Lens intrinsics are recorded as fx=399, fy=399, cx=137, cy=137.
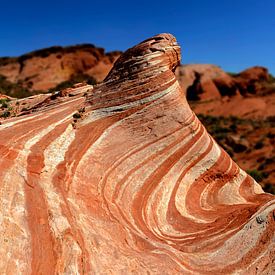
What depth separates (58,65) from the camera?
3445 inches

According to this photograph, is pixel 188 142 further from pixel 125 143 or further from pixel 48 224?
pixel 48 224

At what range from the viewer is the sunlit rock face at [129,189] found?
8.76 metres

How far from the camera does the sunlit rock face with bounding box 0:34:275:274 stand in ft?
28.7

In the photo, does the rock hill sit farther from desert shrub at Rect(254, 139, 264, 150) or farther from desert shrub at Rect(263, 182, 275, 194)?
desert shrub at Rect(263, 182, 275, 194)

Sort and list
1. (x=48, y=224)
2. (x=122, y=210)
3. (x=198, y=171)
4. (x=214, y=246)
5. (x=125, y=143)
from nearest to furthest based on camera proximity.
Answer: (x=48, y=224), (x=214, y=246), (x=122, y=210), (x=125, y=143), (x=198, y=171)

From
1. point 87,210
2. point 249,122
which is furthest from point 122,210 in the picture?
point 249,122

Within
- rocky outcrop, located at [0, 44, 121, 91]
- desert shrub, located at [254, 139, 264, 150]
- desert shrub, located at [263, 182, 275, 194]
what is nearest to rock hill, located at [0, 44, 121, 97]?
rocky outcrop, located at [0, 44, 121, 91]

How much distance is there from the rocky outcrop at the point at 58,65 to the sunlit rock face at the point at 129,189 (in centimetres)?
6907

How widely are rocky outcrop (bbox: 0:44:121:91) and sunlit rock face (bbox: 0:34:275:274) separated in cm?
6907

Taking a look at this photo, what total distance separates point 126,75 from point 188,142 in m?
3.71

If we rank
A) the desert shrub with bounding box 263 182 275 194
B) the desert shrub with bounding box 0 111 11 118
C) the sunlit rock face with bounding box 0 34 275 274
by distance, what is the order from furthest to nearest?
1. the desert shrub with bounding box 263 182 275 194
2. the desert shrub with bounding box 0 111 11 118
3. the sunlit rock face with bounding box 0 34 275 274

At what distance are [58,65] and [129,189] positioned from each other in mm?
78740

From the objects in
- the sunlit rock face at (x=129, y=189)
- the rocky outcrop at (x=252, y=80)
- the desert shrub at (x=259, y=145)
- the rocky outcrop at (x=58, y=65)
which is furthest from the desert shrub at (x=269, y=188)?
the rocky outcrop at (x=58, y=65)

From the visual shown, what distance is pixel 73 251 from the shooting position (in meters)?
8.47
